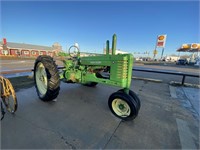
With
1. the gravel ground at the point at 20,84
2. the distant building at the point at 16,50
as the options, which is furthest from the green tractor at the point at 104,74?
the distant building at the point at 16,50

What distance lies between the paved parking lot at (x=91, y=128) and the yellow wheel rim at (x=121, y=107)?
195mm

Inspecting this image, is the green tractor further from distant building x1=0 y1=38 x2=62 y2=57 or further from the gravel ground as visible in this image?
distant building x1=0 y1=38 x2=62 y2=57

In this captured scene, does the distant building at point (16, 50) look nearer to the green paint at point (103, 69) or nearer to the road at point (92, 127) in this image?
the green paint at point (103, 69)

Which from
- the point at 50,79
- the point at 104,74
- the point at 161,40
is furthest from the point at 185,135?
the point at 161,40

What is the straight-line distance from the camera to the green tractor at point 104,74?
2617 millimetres

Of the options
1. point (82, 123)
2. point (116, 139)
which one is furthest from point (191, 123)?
point (82, 123)

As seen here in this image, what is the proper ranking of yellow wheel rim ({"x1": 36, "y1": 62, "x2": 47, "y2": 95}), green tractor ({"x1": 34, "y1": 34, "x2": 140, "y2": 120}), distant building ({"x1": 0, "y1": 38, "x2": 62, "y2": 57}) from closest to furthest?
green tractor ({"x1": 34, "y1": 34, "x2": 140, "y2": 120}) < yellow wheel rim ({"x1": 36, "y1": 62, "x2": 47, "y2": 95}) < distant building ({"x1": 0, "y1": 38, "x2": 62, "y2": 57})

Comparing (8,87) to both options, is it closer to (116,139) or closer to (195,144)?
(116,139)

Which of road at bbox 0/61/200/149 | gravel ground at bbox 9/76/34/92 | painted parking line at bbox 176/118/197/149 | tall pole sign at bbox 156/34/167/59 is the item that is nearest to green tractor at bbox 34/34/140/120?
road at bbox 0/61/200/149

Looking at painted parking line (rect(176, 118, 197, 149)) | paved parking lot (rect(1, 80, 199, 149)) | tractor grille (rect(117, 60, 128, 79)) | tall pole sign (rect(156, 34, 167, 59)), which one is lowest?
painted parking line (rect(176, 118, 197, 149))

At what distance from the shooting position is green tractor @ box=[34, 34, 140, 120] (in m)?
2.62

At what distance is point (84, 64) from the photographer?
3.66 meters

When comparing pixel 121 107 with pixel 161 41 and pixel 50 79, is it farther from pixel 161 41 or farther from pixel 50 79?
pixel 161 41

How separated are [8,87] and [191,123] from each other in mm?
4374
